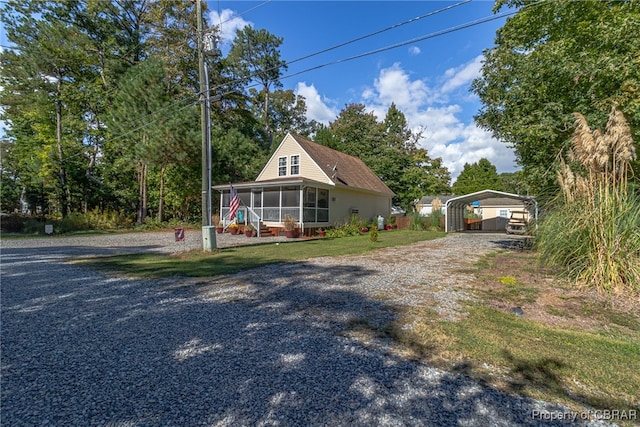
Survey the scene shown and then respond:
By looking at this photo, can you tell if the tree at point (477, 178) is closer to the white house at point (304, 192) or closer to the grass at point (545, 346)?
the white house at point (304, 192)

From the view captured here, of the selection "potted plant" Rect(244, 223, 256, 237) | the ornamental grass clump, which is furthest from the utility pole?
the ornamental grass clump

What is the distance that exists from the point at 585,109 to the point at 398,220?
1651cm

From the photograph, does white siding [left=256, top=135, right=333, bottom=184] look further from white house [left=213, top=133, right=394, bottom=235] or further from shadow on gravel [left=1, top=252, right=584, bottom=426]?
shadow on gravel [left=1, top=252, right=584, bottom=426]

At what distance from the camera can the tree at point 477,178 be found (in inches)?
2096

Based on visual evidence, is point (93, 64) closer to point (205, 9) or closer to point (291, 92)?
point (205, 9)

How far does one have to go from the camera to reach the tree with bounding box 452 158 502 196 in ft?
175

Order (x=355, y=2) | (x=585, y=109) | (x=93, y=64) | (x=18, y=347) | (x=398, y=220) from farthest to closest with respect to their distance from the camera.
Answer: (x=398, y=220), (x=93, y=64), (x=355, y=2), (x=585, y=109), (x=18, y=347)

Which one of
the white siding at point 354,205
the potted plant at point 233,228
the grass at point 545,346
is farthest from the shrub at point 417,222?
the grass at point 545,346

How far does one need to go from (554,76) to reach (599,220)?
4.37 metres

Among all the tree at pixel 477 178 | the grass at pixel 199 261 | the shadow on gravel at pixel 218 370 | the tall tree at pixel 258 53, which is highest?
the tall tree at pixel 258 53

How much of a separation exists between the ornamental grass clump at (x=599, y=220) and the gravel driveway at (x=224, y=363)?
253cm

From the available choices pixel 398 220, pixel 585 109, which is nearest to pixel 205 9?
pixel 398 220

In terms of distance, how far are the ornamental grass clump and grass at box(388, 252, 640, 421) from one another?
2.14ft

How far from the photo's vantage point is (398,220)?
23.7 m
